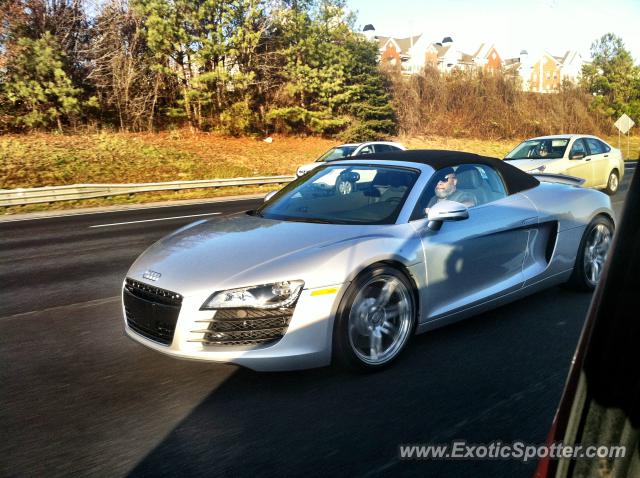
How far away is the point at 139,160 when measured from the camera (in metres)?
25.3

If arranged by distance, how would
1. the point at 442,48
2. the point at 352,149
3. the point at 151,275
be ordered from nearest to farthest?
the point at 151,275
the point at 352,149
the point at 442,48

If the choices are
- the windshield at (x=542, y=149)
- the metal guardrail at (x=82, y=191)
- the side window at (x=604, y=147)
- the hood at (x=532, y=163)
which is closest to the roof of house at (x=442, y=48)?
the metal guardrail at (x=82, y=191)

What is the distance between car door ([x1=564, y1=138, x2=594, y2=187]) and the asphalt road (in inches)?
330

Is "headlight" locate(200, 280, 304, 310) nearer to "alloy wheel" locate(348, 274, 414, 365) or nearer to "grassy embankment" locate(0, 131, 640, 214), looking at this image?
"alloy wheel" locate(348, 274, 414, 365)

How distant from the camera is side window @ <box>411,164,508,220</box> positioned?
458 centimetres

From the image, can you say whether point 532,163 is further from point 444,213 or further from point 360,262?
point 360,262

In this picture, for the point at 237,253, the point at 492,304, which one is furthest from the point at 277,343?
the point at 492,304

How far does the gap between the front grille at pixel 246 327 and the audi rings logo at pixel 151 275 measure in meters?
0.51

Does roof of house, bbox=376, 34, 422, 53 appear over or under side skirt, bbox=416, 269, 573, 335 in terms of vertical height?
over

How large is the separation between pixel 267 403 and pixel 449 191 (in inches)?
90.1

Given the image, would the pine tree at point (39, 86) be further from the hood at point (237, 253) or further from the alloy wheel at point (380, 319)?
the alloy wheel at point (380, 319)

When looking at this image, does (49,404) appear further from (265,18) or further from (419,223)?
(265,18)

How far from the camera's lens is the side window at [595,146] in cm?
1409

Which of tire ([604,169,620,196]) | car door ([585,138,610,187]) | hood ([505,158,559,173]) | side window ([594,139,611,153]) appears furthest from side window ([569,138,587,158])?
tire ([604,169,620,196])
